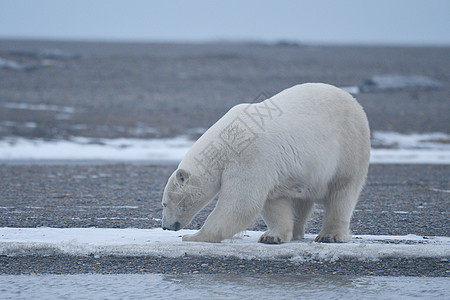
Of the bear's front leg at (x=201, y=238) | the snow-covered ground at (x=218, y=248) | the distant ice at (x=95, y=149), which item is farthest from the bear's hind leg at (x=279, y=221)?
the distant ice at (x=95, y=149)

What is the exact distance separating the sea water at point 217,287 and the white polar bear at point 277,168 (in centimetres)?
92

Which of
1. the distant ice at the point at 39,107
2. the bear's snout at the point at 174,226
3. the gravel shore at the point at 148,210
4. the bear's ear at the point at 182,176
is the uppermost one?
the bear's ear at the point at 182,176

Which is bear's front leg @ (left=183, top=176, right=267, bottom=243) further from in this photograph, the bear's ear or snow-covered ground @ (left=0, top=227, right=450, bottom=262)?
the bear's ear

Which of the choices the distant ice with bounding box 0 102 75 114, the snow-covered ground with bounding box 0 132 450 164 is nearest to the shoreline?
the snow-covered ground with bounding box 0 132 450 164

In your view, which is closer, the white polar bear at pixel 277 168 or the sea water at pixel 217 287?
the sea water at pixel 217 287

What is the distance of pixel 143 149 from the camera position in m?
16.6

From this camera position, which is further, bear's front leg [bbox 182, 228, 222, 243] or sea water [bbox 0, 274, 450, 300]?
bear's front leg [bbox 182, 228, 222, 243]

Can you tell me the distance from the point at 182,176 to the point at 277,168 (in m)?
0.90

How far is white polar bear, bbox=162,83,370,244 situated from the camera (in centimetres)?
636

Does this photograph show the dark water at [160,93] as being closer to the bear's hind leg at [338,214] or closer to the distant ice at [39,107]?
the distant ice at [39,107]

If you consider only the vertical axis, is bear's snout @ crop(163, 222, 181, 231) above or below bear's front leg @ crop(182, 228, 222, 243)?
above

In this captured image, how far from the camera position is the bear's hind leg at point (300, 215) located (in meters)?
7.00

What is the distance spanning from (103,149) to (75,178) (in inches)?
191

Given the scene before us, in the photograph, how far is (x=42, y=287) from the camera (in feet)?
17.8
